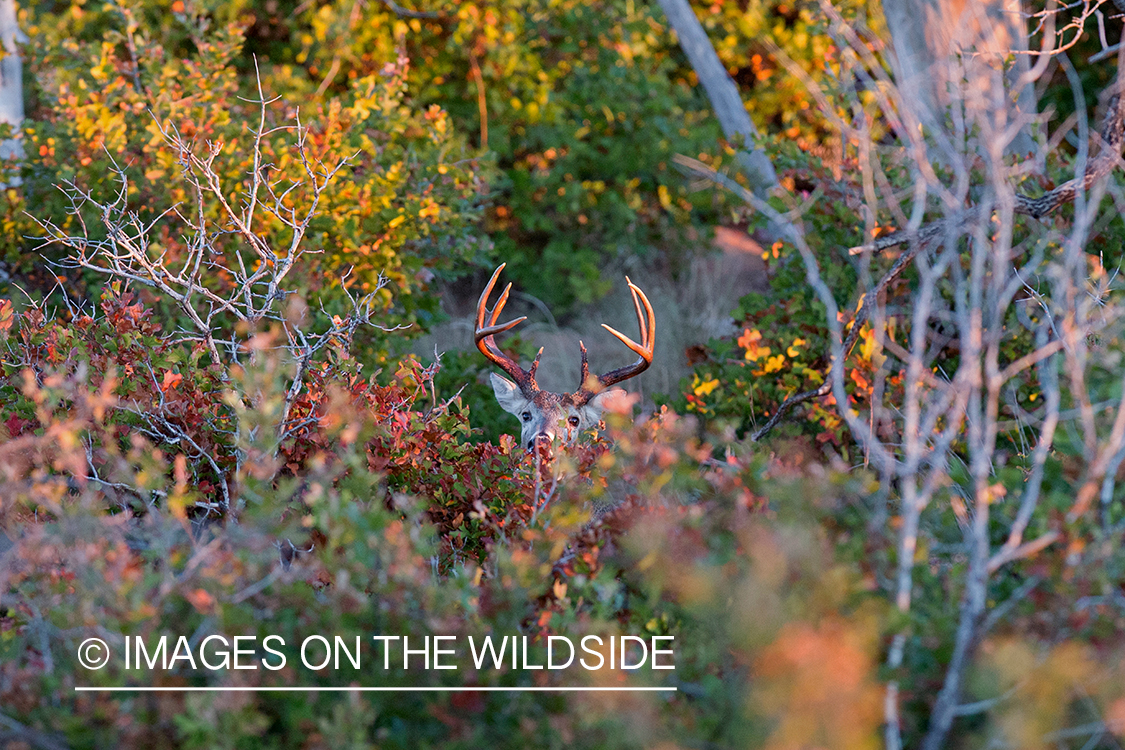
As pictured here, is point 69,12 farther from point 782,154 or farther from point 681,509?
point 681,509

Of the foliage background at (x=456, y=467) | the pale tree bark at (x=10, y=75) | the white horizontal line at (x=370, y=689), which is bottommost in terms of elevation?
the white horizontal line at (x=370, y=689)

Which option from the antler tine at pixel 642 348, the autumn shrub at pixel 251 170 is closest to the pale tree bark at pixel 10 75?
the autumn shrub at pixel 251 170

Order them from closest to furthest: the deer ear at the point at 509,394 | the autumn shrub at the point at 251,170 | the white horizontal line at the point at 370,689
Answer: the white horizontal line at the point at 370,689 → the deer ear at the point at 509,394 → the autumn shrub at the point at 251,170

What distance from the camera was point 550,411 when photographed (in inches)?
207

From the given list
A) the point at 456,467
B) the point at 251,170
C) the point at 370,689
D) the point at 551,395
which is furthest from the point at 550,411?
the point at 370,689

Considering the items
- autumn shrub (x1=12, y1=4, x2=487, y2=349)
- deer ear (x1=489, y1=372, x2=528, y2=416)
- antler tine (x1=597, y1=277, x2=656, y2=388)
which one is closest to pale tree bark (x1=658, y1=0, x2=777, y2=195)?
autumn shrub (x1=12, y1=4, x2=487, y2=349)

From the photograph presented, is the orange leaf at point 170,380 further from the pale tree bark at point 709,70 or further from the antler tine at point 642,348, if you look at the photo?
the pale tree bark at point 709,70

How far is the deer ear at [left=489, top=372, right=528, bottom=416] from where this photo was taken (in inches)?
218

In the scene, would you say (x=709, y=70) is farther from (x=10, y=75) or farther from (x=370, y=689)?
(x=370, y=689)

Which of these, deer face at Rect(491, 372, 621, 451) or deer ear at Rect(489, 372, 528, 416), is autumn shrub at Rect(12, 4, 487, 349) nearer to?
deer ear at Rect(489, 372, 528, 416)

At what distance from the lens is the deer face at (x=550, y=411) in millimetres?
5164

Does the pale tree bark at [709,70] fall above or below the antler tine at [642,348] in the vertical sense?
above

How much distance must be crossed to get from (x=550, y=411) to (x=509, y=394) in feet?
1.38

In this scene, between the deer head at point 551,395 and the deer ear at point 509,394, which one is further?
the deer ear at point 509,394
